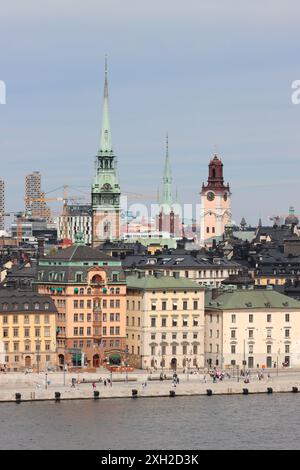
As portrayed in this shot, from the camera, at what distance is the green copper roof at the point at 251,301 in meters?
130

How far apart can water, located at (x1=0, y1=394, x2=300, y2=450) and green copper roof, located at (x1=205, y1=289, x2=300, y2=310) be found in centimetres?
1283

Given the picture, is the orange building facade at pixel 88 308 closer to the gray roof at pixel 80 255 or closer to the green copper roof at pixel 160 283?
the gray roof at pixel 80 255

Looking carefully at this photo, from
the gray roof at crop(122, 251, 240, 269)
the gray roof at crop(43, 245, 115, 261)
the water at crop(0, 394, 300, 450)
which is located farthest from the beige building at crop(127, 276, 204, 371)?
the gray roof at crop(122, 251, 240, 269)

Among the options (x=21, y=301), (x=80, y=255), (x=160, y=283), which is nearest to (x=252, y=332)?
(x=160, y=283)

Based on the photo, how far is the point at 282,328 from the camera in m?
131

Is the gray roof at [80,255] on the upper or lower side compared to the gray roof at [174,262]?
Answer: lower

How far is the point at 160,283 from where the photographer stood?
13038cm

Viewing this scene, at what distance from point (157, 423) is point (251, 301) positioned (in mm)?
26816

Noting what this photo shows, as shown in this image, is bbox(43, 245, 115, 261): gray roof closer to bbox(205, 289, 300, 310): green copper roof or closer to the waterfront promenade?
bbox(205, 289, 300, 310): green copper roof

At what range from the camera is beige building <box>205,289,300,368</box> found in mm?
129875

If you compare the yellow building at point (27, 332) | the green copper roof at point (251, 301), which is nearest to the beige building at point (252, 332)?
the green copper roof at point (251, 301)

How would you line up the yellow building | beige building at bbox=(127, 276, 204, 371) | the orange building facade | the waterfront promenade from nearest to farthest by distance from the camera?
the waterfront promenade
the yellow building
the orange building facade
beige building at bbox=(127, 276, 204, 371)

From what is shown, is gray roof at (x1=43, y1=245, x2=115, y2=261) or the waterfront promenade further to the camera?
gray roof at (x1=43, y1=245, x2=115, y2=261)
